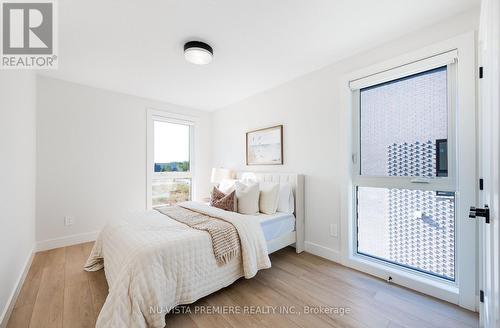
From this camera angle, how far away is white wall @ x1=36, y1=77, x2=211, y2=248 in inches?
111

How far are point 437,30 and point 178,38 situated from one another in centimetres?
234

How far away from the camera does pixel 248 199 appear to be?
103 inches

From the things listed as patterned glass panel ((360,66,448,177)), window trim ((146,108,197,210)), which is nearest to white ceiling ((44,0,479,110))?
patterned glass panel ((360,66,448,177))

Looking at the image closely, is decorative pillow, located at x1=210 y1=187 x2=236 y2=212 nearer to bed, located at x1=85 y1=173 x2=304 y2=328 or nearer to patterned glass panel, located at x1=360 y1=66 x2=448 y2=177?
bed, located at x1=85 y1=173 x2=304 y2=328

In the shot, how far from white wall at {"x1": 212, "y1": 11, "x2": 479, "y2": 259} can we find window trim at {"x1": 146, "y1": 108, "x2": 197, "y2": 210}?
174cm

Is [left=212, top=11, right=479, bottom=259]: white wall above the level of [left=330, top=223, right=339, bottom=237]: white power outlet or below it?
above

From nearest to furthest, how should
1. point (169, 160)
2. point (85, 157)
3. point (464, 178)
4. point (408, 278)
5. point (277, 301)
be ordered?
point (464, 178)
point (277, 301)
point (408, 278)
point (85, 157)
point (169, 160)

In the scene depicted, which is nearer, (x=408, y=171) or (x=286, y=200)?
(x=408, y=171)

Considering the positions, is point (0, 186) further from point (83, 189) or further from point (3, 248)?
point (83, 189)

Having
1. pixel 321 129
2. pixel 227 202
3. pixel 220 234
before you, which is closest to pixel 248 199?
pixel 227 202

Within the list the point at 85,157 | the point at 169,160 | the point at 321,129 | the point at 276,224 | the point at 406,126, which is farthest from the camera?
the point at 169,160

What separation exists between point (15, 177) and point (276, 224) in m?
2.56

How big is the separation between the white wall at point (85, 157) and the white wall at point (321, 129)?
2265 millimetres

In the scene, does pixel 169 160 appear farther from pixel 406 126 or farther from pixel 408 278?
pixel 408 278
